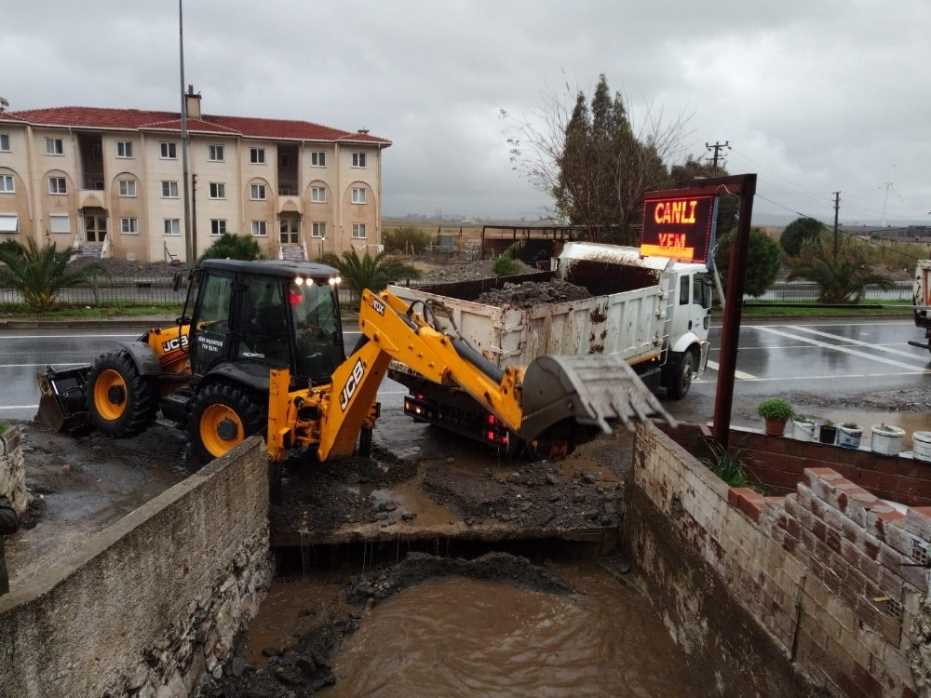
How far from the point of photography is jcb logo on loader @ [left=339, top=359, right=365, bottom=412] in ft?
23.0

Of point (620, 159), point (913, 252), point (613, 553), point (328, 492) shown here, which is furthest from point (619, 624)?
point (913, 252)

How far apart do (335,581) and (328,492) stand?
1029 millimetres

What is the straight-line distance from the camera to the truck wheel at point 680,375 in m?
13.1

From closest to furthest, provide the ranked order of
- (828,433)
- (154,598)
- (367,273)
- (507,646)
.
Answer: (154,598) → (507,646) → (828,433) → (367,273)

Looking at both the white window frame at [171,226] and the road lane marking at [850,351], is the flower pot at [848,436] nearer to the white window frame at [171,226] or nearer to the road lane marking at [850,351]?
the road lane marking at [850,351]

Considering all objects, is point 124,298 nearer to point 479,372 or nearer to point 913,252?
point 479,372

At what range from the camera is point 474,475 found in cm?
869

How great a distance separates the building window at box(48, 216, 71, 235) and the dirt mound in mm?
35717

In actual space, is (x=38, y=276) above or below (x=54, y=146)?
below

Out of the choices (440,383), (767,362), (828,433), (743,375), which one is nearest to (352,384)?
(440,383)

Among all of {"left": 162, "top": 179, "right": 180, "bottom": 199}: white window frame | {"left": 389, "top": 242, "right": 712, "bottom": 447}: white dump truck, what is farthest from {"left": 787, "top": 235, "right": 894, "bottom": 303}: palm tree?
{"left": 162, "top": 179, "right": 180, "bottom": 199}: white window frame

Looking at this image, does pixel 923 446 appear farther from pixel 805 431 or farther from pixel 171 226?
pixel 171 226

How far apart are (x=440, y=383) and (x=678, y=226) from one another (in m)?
3.73

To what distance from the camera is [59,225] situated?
3884 centimetres
